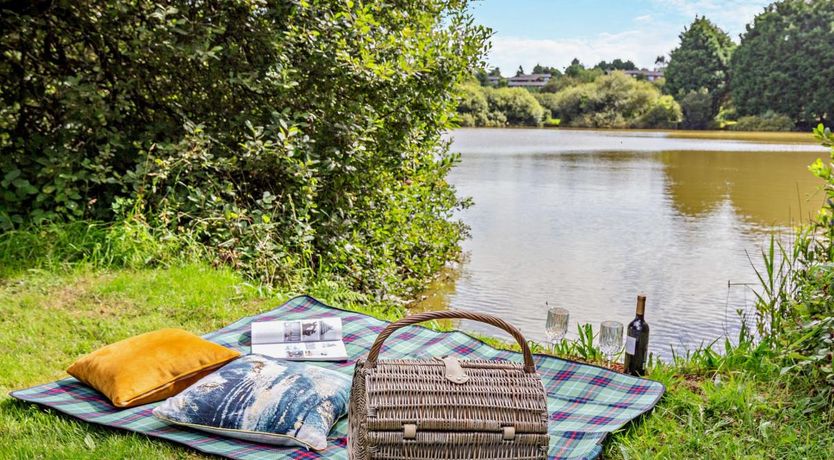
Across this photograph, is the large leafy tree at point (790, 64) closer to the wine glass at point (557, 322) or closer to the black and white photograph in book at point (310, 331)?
the wine glass at point (557, 322)

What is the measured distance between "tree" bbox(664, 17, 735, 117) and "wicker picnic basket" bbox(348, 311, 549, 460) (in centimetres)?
4997

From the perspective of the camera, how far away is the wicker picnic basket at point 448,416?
1.70 metres

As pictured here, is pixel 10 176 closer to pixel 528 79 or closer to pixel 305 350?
pixel 305 350

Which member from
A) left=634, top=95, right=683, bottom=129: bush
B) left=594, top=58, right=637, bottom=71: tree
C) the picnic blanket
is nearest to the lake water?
the picnic blanket

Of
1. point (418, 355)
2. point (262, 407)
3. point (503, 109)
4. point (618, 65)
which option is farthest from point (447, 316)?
point (618, 65)

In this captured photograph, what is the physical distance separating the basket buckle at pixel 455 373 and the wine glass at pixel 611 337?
1.27m

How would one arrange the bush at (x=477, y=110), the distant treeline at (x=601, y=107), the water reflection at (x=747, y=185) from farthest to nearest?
the distant treeline at (x=601, y=107), the bush at (x=477, y=110), the water reflection at (x=747, y=185)

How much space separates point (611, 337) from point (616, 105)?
43.4 metres

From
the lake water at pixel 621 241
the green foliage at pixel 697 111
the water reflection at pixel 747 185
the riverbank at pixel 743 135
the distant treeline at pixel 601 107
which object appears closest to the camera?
the lake water at pixel 621 241

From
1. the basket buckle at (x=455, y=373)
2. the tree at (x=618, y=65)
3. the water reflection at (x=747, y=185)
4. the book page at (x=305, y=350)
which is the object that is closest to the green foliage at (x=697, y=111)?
the water reflection at (x=747, y=185)

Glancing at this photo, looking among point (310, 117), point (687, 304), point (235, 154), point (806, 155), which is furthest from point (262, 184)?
point (806, 155)

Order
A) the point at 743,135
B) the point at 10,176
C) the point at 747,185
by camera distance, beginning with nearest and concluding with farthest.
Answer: the point at 10,176 < the point at 747,185 < the point at 743,135

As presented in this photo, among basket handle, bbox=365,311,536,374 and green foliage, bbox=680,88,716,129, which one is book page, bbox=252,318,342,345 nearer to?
basket handle, bbox=365,311,536,374

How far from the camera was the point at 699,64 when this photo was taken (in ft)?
166
